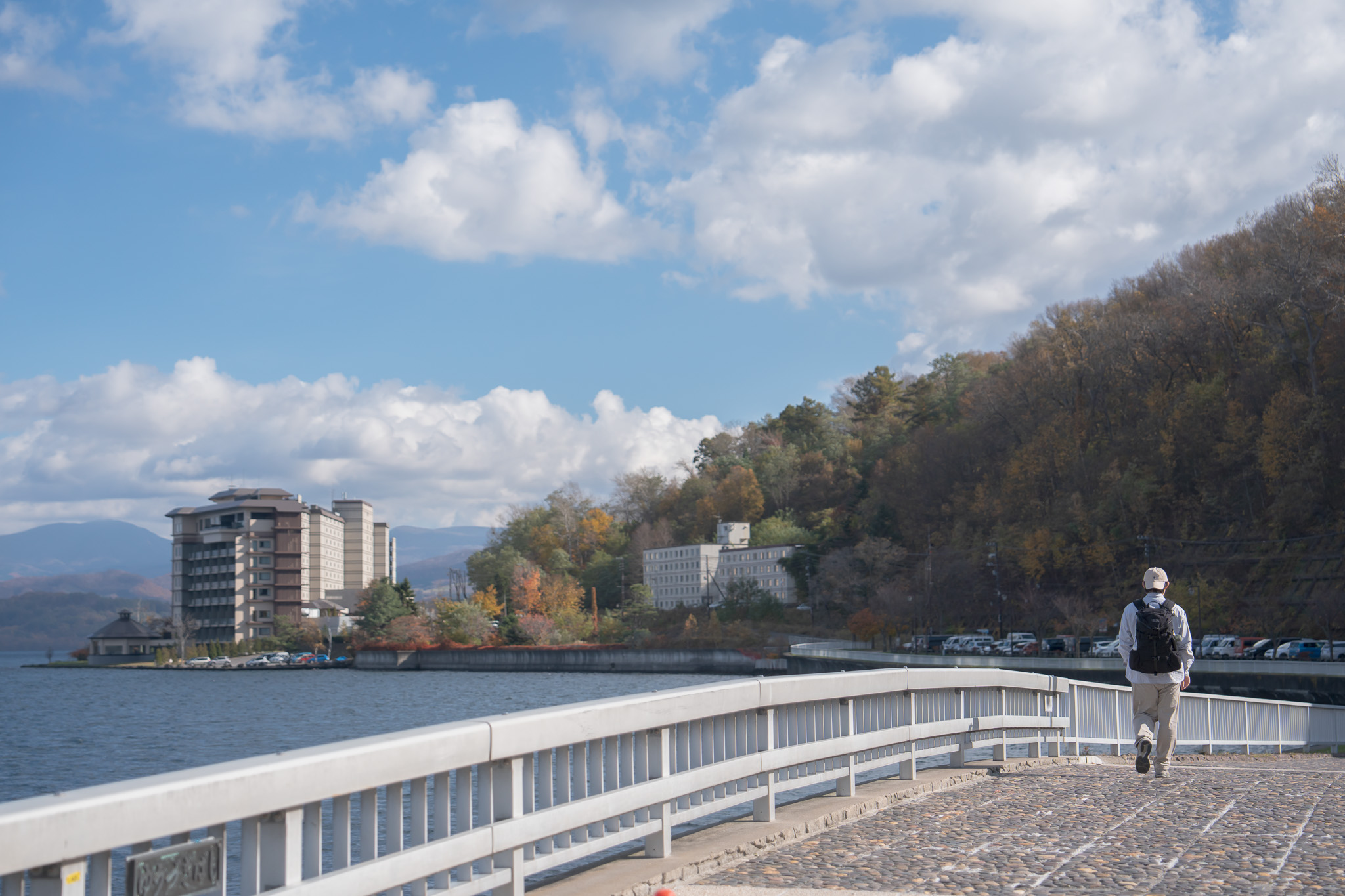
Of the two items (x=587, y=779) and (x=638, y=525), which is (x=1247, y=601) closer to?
(x=587, y=779)

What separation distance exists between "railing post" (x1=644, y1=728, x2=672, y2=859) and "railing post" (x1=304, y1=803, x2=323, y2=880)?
262cm

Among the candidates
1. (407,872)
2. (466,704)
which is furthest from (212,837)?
(466,704)

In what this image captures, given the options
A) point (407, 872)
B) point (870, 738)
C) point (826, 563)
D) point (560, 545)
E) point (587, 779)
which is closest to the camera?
point (407, 872)

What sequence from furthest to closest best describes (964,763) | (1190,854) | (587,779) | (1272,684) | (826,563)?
(826,563)
(1272,684)
(964,763)
(1190,854)
(587,779)

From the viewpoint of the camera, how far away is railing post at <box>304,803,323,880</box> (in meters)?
4.67

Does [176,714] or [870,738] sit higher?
[870,738]

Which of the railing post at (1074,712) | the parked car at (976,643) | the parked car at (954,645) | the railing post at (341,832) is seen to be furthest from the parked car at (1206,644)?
the railing post at (341,832)

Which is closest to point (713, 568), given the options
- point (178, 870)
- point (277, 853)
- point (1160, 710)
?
point (1160, 710)

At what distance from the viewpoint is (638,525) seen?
17712 centimetres

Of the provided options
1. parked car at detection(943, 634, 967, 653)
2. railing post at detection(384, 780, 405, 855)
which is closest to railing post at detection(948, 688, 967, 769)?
railing post at detection(384, 780, 405, 855)

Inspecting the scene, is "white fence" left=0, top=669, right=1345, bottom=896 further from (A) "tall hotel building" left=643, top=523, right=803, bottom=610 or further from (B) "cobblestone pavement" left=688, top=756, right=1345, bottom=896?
(A) "tall hotel building" left=643, top=523, right=803, bottom=610

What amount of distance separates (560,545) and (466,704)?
99.6 metres

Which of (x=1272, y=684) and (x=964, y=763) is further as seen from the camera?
(x=1272, y=684)

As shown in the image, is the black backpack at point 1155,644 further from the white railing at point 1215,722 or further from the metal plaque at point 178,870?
the metal plaque at point 178,870
